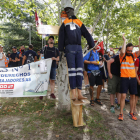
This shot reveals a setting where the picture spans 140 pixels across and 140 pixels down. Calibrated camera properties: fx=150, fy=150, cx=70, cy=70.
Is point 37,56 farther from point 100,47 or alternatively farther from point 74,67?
point 74,67

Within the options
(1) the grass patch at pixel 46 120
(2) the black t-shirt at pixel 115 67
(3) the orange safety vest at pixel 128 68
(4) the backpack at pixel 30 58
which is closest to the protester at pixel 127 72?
(3) the orange safety vest at pixel 128 68

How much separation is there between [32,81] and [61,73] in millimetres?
1057

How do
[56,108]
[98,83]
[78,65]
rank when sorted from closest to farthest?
[78,65]
[56,108]
[98,83]

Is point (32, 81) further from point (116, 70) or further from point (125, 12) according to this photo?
point (125, 12)

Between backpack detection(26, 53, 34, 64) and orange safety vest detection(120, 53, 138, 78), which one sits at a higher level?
backpack detection(26, 53, 34, 64)

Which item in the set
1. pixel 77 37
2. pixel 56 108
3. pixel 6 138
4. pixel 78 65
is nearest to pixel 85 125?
pixel 56 108

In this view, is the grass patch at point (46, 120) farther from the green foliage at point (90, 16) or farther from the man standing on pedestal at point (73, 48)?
the green foliage at point (90, 16)

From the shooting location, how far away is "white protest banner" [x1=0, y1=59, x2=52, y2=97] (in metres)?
4.76

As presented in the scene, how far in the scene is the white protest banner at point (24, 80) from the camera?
4.76m

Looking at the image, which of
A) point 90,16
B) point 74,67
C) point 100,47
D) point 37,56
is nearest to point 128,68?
point 100,47

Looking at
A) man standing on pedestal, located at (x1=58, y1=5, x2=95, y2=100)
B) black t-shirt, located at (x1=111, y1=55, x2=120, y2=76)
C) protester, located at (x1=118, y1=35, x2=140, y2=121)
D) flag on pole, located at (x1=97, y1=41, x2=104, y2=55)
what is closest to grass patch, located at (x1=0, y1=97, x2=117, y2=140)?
man standing on pedestal, located at (x1=58, y1=5, x2=95, y2=100)

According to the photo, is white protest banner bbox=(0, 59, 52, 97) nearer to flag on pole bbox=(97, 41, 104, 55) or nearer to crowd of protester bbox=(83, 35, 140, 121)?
crowd of protester bbox=(83, 35, 140, 121)

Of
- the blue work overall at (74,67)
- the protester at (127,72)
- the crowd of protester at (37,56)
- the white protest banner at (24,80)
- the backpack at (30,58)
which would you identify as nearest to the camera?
the blue work overall at (74,67)

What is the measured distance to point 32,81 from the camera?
4.87 metres
